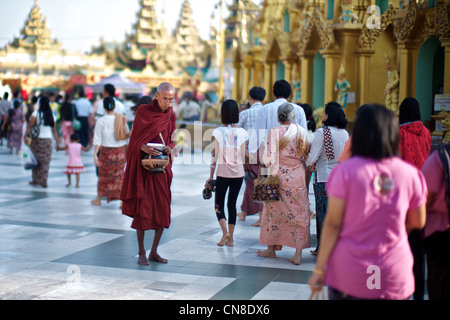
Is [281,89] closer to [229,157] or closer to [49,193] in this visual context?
[229,157]

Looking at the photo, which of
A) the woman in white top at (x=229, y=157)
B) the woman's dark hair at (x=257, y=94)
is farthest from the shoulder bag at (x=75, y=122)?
the woman in white top at (x=229, y=157)

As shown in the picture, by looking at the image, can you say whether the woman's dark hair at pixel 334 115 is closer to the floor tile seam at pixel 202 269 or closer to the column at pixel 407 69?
the floor tile seam at pixel 202 269

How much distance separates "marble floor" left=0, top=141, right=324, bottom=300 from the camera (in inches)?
211

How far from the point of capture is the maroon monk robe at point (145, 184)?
6.28 m

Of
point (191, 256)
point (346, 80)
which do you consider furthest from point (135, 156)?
point (346, 80)

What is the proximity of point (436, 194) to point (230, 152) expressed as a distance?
3410mm

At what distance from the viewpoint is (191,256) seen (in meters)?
6.71

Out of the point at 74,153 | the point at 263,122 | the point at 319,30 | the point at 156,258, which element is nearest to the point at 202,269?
the point at 156,258

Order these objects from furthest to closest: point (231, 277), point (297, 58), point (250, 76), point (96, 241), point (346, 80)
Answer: point (250, 76), point (297, 58), point (346, 80), point (96, 241), point (231, 277)

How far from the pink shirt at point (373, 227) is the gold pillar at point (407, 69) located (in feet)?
28.4

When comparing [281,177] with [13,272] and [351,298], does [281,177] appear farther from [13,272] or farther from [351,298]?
[351,298]

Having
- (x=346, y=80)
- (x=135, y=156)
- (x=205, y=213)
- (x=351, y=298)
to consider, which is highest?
(x=346, y=80)

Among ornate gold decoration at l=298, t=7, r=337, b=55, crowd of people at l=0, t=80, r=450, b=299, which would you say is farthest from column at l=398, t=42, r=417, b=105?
crowd of people at l=0, t=80, r=450, b=299

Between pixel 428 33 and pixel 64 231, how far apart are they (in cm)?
690
